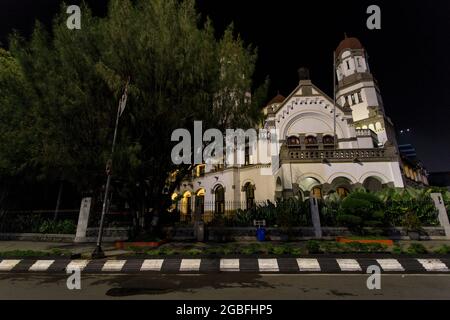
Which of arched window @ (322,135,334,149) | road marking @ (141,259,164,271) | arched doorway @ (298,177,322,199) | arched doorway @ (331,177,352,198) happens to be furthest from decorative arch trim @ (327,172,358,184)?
road marking @ (141,259,164,271)

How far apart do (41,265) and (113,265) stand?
7.72ft

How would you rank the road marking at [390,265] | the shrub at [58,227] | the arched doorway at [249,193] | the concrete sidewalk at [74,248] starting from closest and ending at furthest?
the road marking at [390,265] → the concrete sidewalk at [74,248] → the shrub at [58,227] → the arched doorway at [249,193]

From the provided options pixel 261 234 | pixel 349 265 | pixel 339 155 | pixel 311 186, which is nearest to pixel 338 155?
pixel 339 155

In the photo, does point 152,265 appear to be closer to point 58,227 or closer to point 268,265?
point 268,265

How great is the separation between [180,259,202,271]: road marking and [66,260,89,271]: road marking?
9.87ft

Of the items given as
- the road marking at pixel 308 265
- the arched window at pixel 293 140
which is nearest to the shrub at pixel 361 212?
the road marking at pixel 308 265

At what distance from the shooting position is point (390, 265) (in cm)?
684

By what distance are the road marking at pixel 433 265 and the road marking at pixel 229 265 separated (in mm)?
5317

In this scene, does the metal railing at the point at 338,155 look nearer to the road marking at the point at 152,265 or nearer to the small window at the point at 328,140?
the small window at the point at 328,140

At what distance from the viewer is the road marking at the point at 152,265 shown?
281 inches

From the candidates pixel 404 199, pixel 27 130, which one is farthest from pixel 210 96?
pixel 404 199

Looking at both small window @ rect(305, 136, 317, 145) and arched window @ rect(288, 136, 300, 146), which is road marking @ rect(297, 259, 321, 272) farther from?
small window @ rect(305, 136, 317, 145)
